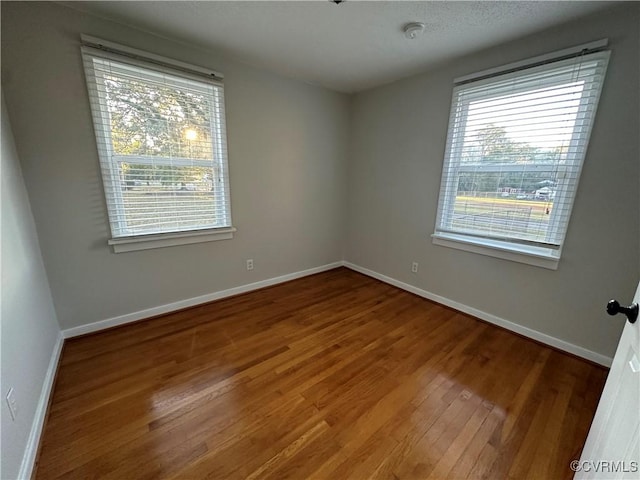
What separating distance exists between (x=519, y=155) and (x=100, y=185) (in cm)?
337

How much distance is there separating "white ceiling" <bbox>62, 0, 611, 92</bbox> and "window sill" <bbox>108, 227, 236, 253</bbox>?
163cm

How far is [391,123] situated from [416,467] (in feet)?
10.1

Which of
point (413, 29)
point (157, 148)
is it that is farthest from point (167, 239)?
point (413, 29)

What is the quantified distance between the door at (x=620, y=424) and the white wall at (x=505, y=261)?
136 cm

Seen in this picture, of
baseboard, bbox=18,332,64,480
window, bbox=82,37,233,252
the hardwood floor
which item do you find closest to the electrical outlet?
baseboard, bbox=18,332,64,480

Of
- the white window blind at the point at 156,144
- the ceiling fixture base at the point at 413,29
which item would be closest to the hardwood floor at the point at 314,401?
the white window blind at the point at 156,144

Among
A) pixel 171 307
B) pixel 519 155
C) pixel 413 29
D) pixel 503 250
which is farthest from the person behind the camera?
pixel 171 307

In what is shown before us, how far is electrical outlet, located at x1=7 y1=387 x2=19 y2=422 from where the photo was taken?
3.63ft

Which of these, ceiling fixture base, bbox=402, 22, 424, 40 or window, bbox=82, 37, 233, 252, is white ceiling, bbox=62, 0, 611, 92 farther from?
window, bbox=82, 37, 233, 252

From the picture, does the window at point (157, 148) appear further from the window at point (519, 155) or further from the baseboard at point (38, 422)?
the window at point (519, 155)

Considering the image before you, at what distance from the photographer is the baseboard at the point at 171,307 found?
219 cm

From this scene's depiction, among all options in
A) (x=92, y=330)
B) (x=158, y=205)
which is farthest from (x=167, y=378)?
(x=158, y=205)

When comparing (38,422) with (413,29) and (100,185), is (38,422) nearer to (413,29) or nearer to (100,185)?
(100,185)

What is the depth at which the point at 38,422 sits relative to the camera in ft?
4.44
